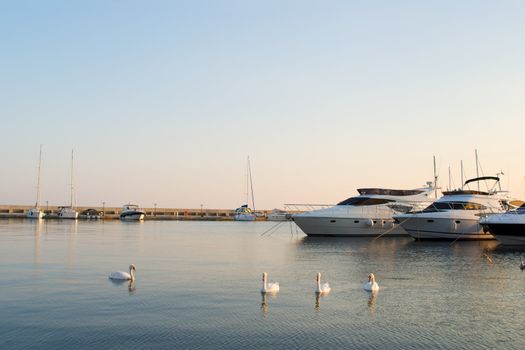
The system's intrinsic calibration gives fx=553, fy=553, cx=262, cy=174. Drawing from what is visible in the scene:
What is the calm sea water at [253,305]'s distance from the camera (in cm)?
1309

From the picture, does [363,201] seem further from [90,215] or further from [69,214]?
[90,215]

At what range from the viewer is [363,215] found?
52.8m

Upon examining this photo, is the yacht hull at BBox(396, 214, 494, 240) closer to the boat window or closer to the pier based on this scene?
the boat window

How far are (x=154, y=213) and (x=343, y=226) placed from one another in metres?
88.8

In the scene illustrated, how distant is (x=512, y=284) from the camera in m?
22.2

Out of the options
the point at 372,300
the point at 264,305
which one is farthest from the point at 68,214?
the point at 372,300

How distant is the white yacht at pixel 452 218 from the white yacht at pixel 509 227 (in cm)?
637

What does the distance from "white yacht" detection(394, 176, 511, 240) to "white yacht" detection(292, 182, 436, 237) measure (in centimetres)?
406

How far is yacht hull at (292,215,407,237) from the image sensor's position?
171ft

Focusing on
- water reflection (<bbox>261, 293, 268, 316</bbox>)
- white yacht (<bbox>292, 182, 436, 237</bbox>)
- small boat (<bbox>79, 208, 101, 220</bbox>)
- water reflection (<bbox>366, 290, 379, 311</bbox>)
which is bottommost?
water reflection (<bbox>366, 290, 379, 311</bbox>)

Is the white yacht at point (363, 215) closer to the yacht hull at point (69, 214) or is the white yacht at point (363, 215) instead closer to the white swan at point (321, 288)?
the white swan at point (321, 288)

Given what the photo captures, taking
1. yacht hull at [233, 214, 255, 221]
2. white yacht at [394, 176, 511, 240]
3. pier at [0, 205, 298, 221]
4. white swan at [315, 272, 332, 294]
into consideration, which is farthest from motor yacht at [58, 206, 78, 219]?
white swan at [315, 272, 332, 294]

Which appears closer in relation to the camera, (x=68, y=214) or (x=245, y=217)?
(x=68, y=214)

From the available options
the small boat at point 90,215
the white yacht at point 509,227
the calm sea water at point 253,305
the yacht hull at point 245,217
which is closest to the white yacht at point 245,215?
the yacht hull at point 245,217
